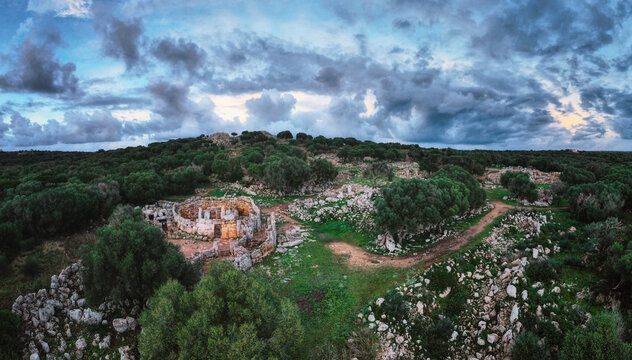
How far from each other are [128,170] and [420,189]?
3909 cm

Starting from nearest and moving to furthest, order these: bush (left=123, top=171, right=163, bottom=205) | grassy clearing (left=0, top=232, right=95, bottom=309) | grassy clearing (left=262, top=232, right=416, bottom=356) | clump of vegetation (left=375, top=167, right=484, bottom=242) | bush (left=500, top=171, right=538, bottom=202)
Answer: grassy clearing (left=0, top=232, right=95, bottom=309) < grassy clearing (left=262, top=232, right=416, bottom=356) < clump of vegetation (left=375, top=167, right=484, bottom=242) < bush (left=500, top=171, right=538, bottom=202) < bush (left=123, top=171, right=163, bottom=205)

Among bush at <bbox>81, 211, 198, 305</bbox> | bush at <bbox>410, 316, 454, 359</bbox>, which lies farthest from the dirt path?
bush at <bbox>81, 211, 198, 305</bbox>

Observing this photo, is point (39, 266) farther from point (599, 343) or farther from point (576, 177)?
point (576, 177)

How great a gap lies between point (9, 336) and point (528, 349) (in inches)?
697

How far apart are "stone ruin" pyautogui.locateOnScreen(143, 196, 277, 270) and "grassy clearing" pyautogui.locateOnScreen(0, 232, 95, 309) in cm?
538

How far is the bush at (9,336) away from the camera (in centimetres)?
A: 875

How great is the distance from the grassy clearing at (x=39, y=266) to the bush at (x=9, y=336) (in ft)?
6.34

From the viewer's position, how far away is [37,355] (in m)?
9.07

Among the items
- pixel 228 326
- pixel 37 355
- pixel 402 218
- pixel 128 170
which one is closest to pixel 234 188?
pixel 128 170

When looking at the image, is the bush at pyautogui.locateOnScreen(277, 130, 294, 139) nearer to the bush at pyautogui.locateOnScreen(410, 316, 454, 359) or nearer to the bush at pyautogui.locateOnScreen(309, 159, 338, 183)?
the bush at pyautogui.locateOnScreen(309, 159, 338, 183)

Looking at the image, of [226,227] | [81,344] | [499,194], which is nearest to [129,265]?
[81,344]

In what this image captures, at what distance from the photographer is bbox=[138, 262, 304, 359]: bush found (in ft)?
24.7

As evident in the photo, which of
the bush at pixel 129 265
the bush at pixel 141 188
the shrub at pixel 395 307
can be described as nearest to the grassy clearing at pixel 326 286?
the shrub at pixel 395 307

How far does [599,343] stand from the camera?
8.06 m
